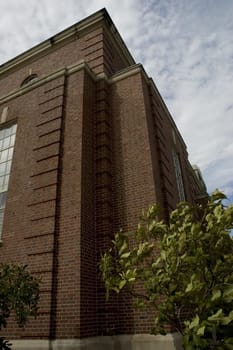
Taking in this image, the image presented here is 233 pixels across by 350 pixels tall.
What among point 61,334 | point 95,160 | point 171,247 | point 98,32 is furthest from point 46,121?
point 171,247

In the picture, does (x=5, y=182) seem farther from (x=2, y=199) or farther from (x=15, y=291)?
(x=15, y=291)

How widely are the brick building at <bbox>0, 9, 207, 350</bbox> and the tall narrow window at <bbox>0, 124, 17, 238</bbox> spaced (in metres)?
0.05

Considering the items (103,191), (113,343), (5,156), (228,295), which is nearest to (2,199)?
(5,156)

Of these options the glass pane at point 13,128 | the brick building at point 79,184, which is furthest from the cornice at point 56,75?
the glass pane at point 13,128

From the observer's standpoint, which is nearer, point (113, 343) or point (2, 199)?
point (113, 343)

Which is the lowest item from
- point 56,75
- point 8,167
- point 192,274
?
point 192,274

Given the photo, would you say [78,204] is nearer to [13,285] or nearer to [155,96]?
[13,285]

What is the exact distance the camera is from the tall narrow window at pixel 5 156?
909 centimetres

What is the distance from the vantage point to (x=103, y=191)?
7.89 meters

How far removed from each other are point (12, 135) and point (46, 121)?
2008mm

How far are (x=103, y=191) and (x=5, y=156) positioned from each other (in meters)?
4.49

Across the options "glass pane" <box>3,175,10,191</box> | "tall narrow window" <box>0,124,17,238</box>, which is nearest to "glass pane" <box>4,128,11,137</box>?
"tall narrow window" <box>0,124,17,238</box>

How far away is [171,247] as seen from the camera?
331 centimetres

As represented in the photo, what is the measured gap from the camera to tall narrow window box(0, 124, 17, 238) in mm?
9086
